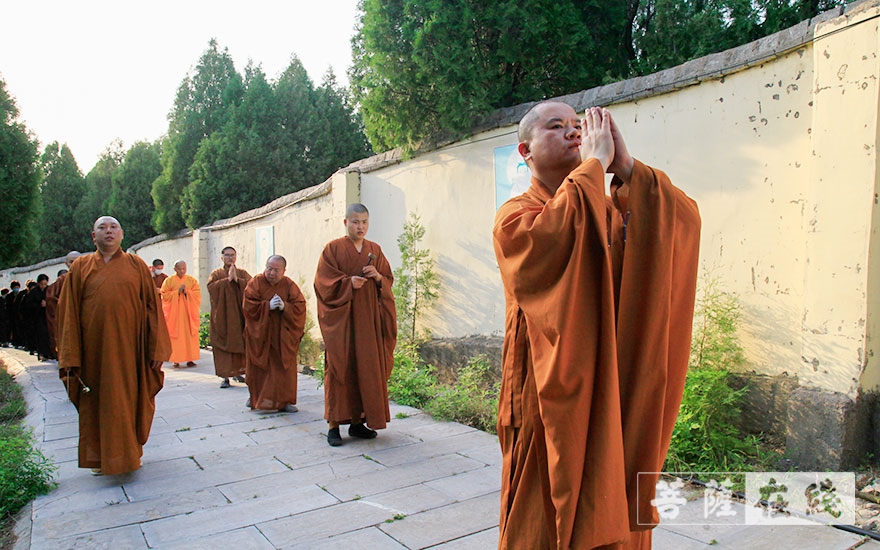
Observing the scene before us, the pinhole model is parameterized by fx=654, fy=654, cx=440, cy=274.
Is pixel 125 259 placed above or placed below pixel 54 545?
above

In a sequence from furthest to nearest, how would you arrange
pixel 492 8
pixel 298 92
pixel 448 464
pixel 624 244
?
pixel 298 92, pixel 492 8, pixel 448 464, pixel 624 244

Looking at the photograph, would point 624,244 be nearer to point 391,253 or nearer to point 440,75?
point 440,75

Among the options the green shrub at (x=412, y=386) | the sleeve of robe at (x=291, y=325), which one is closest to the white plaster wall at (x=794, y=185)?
the green shrub at (x=412, y=386)

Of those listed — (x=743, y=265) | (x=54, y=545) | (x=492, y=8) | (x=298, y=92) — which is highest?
(x=298, y=92)

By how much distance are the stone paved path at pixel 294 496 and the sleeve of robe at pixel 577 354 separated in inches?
65.6

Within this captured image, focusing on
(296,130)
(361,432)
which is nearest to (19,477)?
(361,432)

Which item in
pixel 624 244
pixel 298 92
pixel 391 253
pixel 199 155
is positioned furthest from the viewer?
pixel 298 92

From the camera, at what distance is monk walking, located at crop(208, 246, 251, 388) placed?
8.52 m

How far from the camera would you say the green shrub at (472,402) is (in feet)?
19.1

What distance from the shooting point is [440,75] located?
279 inches

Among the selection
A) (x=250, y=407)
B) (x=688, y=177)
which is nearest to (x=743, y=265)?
(x=688, y=177)

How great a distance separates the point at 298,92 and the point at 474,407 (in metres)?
16.0

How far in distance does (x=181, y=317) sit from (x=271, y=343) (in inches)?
192

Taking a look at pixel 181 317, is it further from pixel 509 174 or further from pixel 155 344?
pixel 509 174
